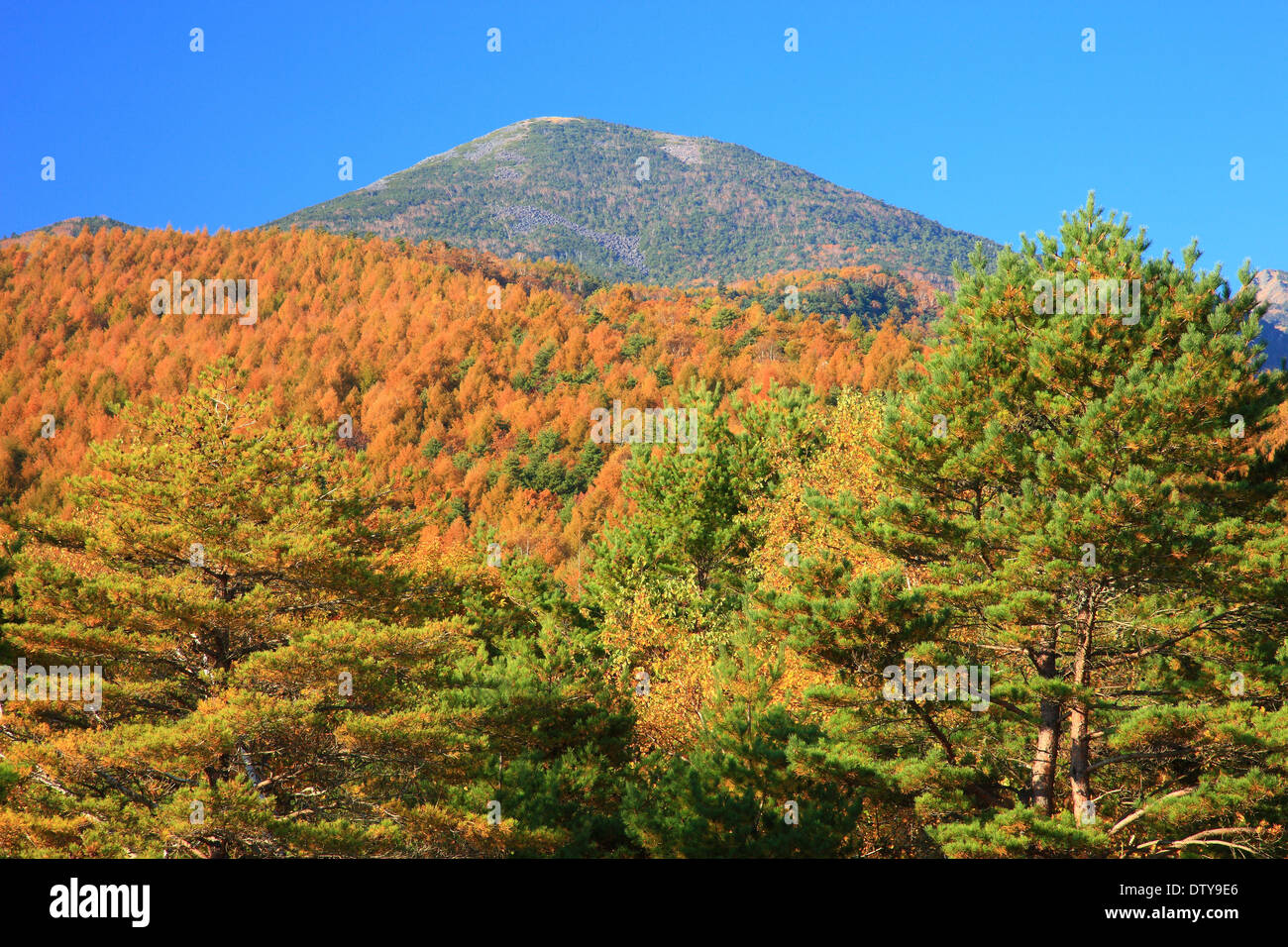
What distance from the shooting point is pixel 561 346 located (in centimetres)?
12531

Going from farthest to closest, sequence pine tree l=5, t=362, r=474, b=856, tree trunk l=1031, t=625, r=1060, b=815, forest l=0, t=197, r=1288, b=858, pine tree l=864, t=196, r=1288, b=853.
Answer: tree trunk l=1031, t=625, r=1060, b=815
pine tree l=5, t=362, r=474, b=856
forest l=0, t=197, r=1288, b=858
pine tree l=864, t=196, r=1288, b=853

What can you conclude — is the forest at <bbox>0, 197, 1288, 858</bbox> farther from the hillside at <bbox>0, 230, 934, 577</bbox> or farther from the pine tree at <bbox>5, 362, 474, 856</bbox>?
the hillside at <bbox>0, 230, 934, 577</bbox>

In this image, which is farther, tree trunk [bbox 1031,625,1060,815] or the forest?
tree trunk [bbox 1031,625,1060,815]

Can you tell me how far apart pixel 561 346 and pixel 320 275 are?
63093 millimetres

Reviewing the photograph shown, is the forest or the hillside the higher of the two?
the hillside

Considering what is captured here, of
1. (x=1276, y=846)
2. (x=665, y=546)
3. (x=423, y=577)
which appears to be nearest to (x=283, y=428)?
(x=423, y=577)

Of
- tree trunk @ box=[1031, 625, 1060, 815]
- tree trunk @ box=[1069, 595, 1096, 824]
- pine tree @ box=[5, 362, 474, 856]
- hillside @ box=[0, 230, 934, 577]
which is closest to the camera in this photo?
pine tree @ box=[5, 362, 474, 856]

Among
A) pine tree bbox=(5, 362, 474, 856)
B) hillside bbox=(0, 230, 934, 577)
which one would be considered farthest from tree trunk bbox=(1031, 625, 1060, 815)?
hillside bbox=(0, 230, 934, 577)

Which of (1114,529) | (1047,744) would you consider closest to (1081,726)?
(1047,744)

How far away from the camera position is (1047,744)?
17.5 m

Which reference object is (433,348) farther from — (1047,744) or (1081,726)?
(1081,726)

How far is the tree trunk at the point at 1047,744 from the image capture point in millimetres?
17312

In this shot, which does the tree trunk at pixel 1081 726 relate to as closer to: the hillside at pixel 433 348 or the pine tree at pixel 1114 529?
the pine tree at pixel 1114 529

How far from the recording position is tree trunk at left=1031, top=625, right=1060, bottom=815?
56.8 ft
